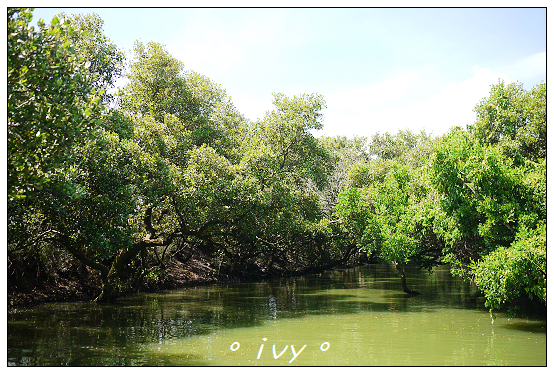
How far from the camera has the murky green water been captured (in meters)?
10.8

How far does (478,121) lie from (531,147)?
7.34ft

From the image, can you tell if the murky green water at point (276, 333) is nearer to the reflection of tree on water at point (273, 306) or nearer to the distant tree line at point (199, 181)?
the reflection of tree on water at point (273, 306)

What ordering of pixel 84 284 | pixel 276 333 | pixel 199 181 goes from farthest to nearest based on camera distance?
pixel 84 284, pixel 199 181, pixel 276 333

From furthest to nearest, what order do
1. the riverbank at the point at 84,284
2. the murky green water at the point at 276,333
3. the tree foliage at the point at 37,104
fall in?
the riverbank at the point at 84,284
the murky green water at the point at 276,333
the tree foliage at the point at 37,104

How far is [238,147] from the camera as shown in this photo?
2908 cm

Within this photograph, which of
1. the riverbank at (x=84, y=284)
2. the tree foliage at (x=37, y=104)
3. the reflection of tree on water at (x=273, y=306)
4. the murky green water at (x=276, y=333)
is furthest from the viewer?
the riverbank at (x=84, y=284)

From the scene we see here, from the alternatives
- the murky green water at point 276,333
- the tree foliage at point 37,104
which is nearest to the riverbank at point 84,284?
the murky green water at point 276,333

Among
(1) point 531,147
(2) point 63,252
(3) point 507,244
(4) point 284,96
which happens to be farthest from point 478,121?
(2) point 63,252

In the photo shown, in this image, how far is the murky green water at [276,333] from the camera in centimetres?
1084

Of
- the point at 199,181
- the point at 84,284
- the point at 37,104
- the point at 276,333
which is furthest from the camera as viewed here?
the point at 84,284

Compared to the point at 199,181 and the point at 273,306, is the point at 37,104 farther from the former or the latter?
the point at 273,306

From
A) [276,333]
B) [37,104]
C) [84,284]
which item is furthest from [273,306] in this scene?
[37,104]

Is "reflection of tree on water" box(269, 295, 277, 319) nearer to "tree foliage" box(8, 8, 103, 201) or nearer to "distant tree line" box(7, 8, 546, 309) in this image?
"distant tree line" box(7, 8, 546, 309)

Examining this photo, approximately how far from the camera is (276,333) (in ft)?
45.9
